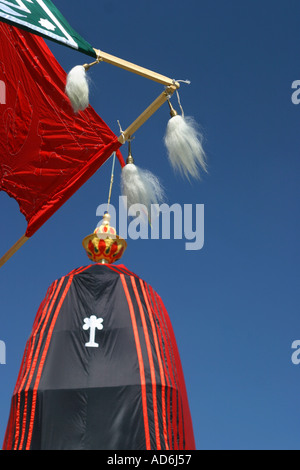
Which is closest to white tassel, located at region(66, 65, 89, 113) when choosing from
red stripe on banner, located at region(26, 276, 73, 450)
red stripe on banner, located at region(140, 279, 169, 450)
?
red stripe on banner, located at region(26, 276, 73, 450)

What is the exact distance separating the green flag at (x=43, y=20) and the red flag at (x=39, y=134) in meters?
0.74

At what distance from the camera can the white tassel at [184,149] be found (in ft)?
18.7

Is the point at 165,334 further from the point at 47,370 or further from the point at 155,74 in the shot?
the point at 155,74

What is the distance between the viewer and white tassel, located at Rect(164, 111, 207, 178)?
18.7ft

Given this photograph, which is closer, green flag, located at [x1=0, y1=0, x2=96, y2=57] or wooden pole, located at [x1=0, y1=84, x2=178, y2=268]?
green flag, located at [x1=0, y1=0, x2=96, y2=57]

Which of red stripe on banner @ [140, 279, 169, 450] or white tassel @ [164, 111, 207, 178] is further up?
white tassel @ [164, 111, 207, 178]

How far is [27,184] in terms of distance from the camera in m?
6.47

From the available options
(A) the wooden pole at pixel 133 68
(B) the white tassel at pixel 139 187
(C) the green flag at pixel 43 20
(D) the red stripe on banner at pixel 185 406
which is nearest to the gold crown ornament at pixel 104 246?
(B) the white tassel at pixel 139 187

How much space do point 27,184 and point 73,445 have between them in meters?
3.09

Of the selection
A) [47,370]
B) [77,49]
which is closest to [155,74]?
[77,49]

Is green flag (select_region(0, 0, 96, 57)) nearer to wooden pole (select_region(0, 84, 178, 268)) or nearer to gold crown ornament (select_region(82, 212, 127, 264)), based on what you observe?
wooden pole (select_region(0, 84, 178, 268))

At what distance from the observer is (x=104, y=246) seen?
6.13m

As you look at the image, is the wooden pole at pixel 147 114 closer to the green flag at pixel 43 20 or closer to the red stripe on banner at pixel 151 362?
the green flag at pixel 43 20

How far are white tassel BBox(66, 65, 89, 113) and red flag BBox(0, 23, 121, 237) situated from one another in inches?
33.4
